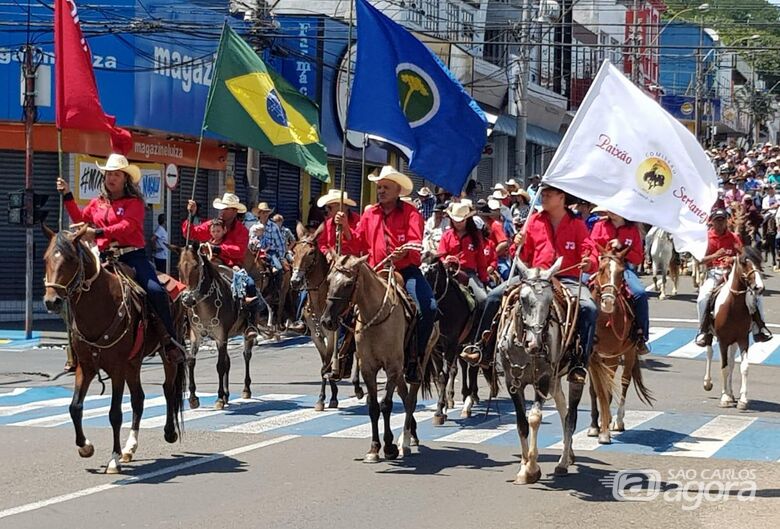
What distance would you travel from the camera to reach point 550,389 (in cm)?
1191

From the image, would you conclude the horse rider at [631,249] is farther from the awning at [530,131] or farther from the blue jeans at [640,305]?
the awning at [530,131]

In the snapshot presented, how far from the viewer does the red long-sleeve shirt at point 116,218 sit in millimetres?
12555

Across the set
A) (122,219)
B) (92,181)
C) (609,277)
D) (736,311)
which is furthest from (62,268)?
(92,181)

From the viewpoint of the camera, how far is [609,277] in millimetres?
14312

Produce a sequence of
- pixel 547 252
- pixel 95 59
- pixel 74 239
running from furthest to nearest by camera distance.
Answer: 1. pixel 95 59
2. pixel 547 252
3. pixel 74 239

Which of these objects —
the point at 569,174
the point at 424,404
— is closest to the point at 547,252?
the point at 569,174

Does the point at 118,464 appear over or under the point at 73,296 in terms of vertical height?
under

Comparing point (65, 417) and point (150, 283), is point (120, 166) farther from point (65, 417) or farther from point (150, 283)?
point (65, 417)

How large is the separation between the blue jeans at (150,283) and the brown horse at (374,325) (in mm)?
1623

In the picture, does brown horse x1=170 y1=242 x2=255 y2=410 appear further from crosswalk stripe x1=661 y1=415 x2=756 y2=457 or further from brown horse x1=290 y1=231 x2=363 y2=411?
crosswalk stripe x1=661 y1=415 x2=756 y2=457

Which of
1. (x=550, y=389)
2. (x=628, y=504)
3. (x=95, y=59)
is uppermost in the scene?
(x=95, y=59)

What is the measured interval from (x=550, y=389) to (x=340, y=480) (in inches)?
80.1

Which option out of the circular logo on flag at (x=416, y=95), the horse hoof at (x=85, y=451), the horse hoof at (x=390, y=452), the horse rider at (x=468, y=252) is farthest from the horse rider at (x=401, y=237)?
the horse hoof at (x=85, y=451)

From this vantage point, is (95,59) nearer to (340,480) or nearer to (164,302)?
(164,302)
